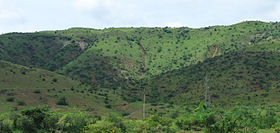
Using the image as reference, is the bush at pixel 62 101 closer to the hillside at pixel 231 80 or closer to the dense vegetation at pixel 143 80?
the dense vegetation at pixel 143 80

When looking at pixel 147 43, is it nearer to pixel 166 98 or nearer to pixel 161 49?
pixel 161 49

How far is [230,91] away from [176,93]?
1422 centimetres

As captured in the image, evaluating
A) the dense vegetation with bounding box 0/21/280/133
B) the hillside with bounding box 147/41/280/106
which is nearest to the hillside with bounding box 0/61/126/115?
the dense vegetation with bounding box 0/21/280/133

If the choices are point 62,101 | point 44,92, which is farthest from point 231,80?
point 44,92

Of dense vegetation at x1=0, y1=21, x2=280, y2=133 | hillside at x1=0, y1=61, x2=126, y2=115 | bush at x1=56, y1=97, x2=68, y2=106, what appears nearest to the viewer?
dense vegetation at x1=0, y1=21, x2=280, y2=133

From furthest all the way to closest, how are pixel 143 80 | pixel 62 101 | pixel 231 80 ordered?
pixel 143 80, pixel 231 80, pixel 62 101

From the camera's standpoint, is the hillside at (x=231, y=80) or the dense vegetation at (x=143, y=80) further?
the hillside at (x=231, y=80)

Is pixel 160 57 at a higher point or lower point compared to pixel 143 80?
higher

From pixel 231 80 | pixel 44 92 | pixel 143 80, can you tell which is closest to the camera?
pixel 44 92

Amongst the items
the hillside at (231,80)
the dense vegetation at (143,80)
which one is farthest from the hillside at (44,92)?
the hillside at (231,80)

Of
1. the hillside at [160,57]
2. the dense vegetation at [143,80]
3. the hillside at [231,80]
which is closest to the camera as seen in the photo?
the dense vegetation at [143,80]

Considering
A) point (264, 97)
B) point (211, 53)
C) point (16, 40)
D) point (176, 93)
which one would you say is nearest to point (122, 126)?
point (264, 97)

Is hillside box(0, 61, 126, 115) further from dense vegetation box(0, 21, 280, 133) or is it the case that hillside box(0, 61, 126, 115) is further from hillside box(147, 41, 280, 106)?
hillside box(147, 41, 280, 106)

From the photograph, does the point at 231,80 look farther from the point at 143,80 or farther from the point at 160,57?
the point at 160,57
